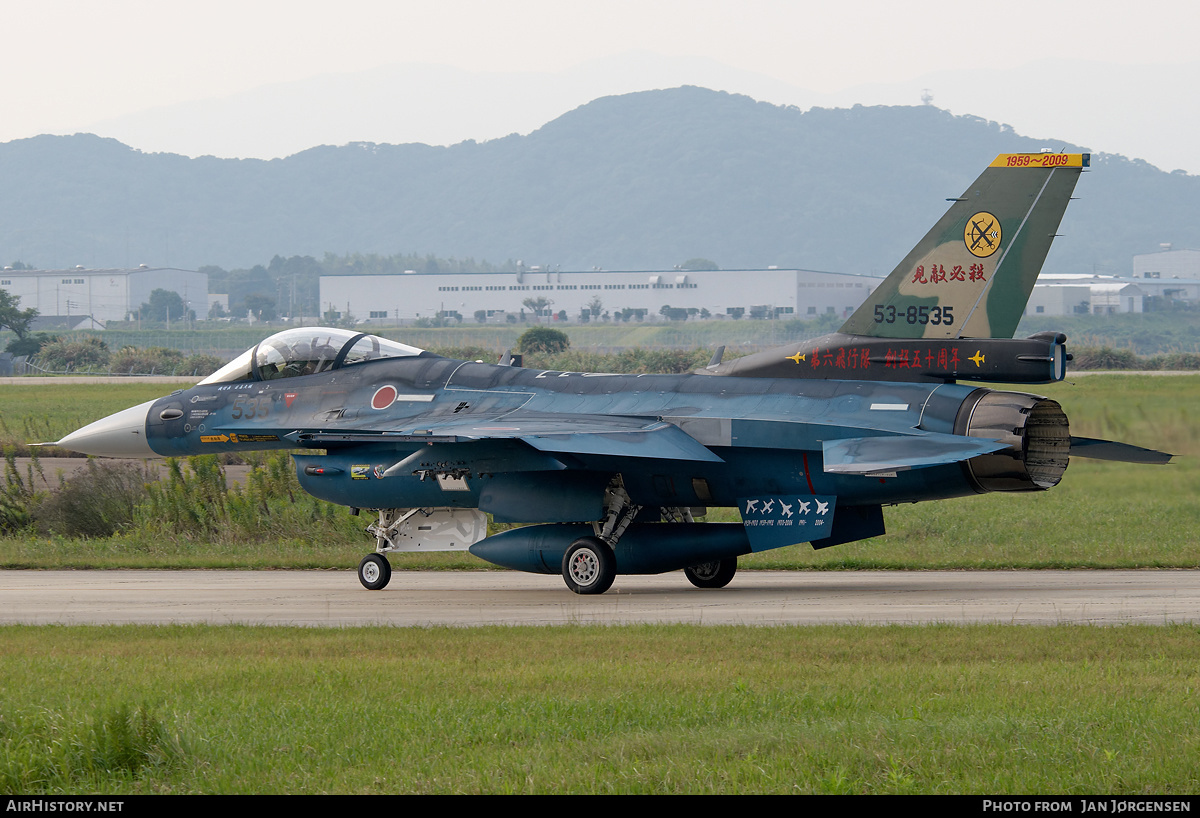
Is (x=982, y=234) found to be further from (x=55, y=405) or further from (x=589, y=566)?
(x=55, y=405)

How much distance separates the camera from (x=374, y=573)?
1723 cm

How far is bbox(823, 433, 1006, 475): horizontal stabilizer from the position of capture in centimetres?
1395

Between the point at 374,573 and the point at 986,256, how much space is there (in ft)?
28.6

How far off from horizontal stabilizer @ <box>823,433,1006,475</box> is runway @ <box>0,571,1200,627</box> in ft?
5.01

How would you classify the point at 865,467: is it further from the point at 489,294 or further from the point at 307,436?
the point at 489,294

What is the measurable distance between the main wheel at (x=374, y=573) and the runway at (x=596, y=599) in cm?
19

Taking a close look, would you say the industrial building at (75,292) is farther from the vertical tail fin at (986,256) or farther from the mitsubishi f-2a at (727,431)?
the vertical tail fin at (986,256)

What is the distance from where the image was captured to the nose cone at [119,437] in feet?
61.9

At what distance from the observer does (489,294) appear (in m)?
163

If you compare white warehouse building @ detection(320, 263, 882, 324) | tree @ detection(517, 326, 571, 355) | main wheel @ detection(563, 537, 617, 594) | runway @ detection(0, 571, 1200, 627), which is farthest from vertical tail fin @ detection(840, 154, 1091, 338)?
white warehouse building @ detection(320, 263, 882, 324)

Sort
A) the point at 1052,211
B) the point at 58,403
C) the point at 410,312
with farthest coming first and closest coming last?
the point at 410,312 < the point at 58,403 < the point at 1052,211

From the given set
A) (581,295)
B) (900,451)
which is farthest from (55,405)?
(581,295)

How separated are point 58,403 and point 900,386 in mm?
42568

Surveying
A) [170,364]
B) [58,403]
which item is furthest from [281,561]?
[170,364]
